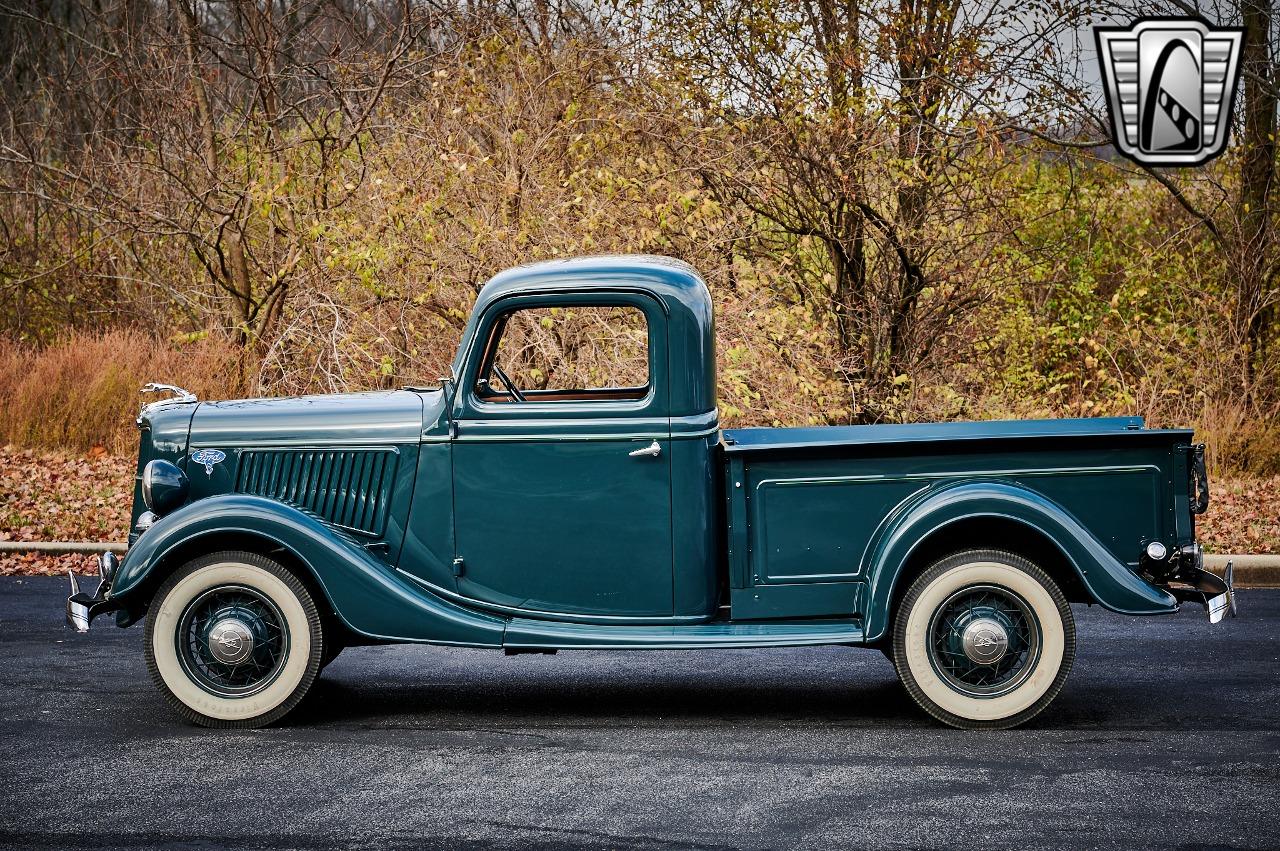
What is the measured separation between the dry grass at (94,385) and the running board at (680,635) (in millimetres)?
9179

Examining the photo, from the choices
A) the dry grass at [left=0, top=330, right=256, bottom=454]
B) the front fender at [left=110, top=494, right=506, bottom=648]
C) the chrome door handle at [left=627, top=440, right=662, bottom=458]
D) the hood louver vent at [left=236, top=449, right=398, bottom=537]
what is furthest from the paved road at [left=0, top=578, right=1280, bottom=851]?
the dry grass at [left=0, top=330, right=256, bottom=454]

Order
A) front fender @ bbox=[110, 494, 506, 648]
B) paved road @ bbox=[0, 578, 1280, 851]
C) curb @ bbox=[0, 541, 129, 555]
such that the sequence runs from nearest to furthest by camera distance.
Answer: paved road @ bbox=[0, 578, 1280, 851], front fender @ bbox=[110, 494, 506, 648], curb @ bbox=[0, 541, 129, 555]

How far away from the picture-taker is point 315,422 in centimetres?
582

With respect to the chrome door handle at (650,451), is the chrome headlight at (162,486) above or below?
below

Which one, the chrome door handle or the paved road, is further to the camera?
the chrome door handle

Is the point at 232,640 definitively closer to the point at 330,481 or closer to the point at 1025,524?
the point at 330,481

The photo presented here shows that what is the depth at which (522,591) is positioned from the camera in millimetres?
5660

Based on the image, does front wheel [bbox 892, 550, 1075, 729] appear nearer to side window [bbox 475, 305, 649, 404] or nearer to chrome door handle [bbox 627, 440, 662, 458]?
chrome door handle [bbox 627, 440, 662, 458]

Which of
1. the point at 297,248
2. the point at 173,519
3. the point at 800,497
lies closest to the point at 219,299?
the point at 297,248

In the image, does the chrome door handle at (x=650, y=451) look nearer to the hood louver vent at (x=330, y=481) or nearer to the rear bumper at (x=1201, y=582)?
the hood louver vent at (x=330, y=481)

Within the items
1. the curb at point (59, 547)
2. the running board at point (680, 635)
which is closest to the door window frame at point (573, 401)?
the running board at point (680, 635)

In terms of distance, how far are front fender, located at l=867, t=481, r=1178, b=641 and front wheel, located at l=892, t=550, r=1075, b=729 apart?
5.3 inches

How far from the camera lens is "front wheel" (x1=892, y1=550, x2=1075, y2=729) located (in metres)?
5.37

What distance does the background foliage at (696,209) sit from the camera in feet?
41.3
